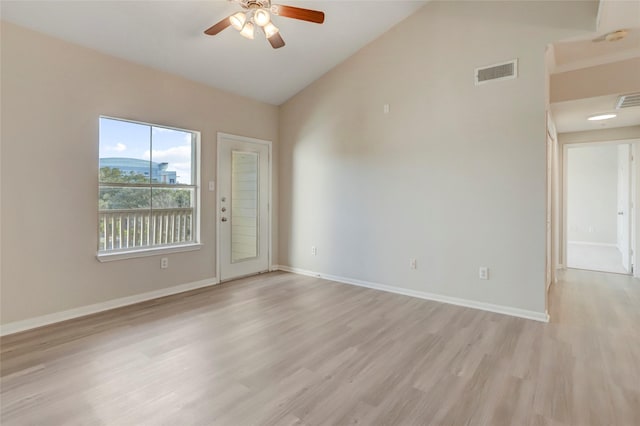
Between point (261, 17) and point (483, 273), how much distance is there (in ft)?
11.1

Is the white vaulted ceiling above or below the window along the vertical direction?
above

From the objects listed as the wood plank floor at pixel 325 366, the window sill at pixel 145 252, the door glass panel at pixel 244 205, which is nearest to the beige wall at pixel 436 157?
the wood plank floor at pixel 325 366

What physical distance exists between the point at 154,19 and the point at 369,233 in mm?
3460

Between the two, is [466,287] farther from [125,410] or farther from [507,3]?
[125,410]

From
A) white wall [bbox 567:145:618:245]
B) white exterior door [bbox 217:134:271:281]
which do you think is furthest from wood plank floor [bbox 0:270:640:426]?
white wall [bbox 567:145:618:245]

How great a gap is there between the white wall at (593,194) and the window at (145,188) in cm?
884

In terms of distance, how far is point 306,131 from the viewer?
5168mm

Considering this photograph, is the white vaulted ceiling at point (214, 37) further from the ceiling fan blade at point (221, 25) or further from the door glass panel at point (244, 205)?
the door glass panel at point (244, 205)

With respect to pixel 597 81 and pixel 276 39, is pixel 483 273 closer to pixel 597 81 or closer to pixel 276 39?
pixel 597 81

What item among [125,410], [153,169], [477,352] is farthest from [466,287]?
[153,169]

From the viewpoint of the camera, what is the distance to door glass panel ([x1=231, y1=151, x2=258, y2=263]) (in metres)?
4.86

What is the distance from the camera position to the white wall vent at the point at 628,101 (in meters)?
3.58

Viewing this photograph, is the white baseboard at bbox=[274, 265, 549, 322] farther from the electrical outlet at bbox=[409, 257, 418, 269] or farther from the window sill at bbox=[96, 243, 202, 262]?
the window sill at bbox=[96, 243, 202, 262]

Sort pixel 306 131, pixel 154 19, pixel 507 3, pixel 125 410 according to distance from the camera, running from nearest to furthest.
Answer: pixel 125 410
pixel 154 19
pixel 507 3
pixel 306 131
